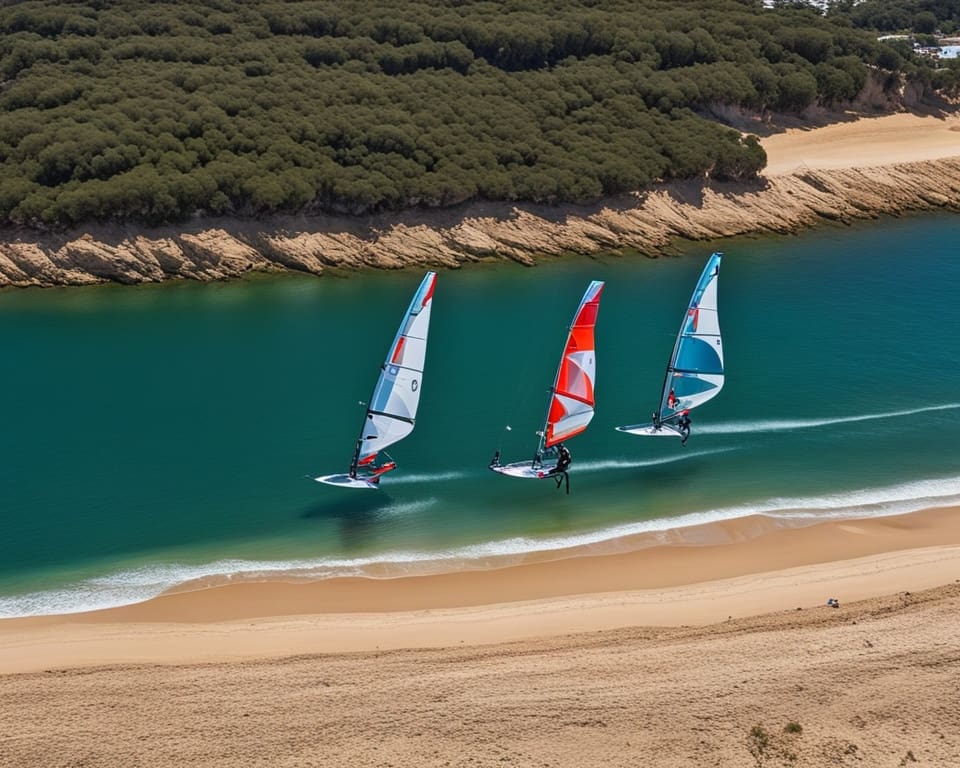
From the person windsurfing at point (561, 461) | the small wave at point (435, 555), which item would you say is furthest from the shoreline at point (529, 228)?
the small wave at point (435, 555)

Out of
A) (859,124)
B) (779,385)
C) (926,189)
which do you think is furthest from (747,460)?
(859,124)

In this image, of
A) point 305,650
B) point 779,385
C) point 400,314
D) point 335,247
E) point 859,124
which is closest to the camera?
point 305,650

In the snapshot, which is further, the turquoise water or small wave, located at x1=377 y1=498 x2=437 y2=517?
small wave, located at x1=377 y1=498 x2=437 y2=517

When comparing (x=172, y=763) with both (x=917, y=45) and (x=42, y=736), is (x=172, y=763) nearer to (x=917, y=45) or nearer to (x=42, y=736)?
(x=42, y=736)

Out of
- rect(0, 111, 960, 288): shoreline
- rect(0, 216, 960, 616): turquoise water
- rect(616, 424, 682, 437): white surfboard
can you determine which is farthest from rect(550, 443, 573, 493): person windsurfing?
rect(0, 111, 960, 288): shoreline

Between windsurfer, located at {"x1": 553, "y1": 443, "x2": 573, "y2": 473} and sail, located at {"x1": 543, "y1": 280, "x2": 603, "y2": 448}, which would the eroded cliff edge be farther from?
windsurfer, located at {"x1": 553, "y1": 443, "x2": 573, "y2": 473}

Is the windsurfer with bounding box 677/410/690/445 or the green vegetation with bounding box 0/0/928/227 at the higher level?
the green vegetation with bounding box 0/0/928/227
